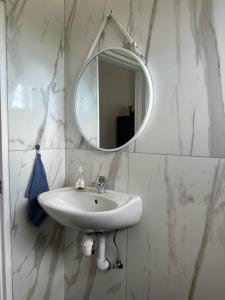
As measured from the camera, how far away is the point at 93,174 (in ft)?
5.58

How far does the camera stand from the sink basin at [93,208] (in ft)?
4.19

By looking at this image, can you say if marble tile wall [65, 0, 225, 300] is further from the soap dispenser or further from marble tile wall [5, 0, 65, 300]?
marble tile wall [5, 0, 65, 300]

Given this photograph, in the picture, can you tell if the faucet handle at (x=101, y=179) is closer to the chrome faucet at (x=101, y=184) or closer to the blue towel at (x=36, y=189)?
the chrome faucet at (x=101, y=184)

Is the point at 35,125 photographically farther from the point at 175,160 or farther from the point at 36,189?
the point at 175,160

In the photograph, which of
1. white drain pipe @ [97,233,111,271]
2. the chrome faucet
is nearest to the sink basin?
the chrome faucet

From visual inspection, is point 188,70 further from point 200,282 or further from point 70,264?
point 70,264

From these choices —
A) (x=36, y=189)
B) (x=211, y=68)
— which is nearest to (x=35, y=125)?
(x=36, y=189)

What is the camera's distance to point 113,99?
1582 millimetres

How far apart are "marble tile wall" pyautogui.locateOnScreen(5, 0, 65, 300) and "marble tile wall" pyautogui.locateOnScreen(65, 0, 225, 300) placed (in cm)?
32

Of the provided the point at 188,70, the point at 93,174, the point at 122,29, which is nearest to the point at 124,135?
the point at 93,174

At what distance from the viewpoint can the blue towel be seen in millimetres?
1648

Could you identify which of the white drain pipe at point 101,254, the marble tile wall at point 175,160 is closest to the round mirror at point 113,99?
the marble tile wall at point 175,160

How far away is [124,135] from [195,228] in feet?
2.08

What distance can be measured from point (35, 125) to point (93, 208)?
2.12 ft
